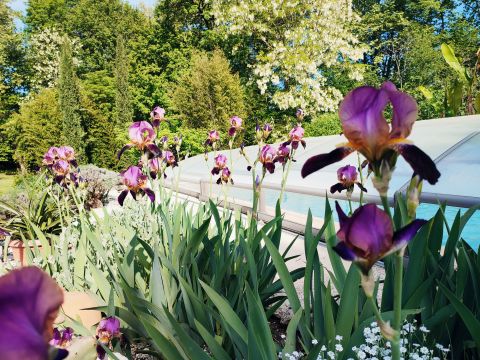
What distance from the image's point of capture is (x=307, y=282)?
4.74 feet

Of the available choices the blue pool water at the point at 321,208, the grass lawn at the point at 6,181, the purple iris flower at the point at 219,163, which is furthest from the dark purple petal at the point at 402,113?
the grass lawn at the point at 6,181

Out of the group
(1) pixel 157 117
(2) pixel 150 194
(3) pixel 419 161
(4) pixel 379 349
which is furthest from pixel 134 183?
(3) pixel 419 161

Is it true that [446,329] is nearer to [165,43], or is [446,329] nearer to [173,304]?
[173,304]

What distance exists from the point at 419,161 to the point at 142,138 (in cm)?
142

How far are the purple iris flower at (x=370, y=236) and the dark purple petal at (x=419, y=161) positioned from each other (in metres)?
0.07

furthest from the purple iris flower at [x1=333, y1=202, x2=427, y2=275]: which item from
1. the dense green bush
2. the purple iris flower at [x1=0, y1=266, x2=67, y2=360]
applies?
the dense green bush

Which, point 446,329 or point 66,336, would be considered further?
point 446,329

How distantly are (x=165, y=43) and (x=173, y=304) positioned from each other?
1741 centimetres

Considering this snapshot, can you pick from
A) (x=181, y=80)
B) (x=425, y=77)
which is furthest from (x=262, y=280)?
(x=425, y=77)

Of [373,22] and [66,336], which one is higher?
[373,22]

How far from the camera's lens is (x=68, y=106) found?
1373 cm

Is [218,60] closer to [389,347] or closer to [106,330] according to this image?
[106,330]

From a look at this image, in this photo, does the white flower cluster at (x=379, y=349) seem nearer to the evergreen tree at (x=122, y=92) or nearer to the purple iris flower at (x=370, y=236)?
the purple iris flower at (x=370, y=236)

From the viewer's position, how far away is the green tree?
12.6 metres
